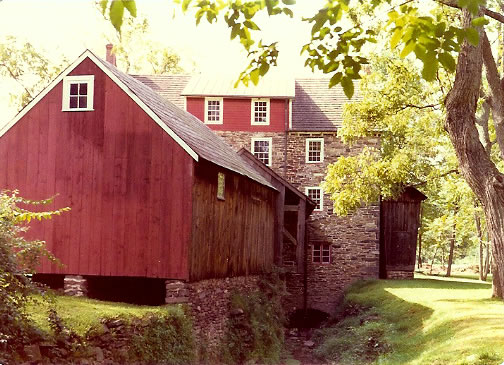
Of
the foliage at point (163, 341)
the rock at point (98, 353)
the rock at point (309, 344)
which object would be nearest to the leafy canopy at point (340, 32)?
the rock at point (98, 353)

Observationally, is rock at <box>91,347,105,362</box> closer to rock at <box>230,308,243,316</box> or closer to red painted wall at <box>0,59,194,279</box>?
red painted wall at <box>0,59,194,279</box>

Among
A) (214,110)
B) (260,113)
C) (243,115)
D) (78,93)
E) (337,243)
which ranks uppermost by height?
(214,110)

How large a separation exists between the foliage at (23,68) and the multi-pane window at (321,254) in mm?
17090

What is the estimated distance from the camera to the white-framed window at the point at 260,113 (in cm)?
3169

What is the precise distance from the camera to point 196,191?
50.0 feet

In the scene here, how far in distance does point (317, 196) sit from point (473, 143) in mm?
20514

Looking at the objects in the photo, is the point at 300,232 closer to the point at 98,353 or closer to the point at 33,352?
the point at 98,353

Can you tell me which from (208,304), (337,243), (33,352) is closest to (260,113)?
(337,243)

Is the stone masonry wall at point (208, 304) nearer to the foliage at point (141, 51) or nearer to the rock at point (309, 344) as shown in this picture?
the rock at point (309, 344)

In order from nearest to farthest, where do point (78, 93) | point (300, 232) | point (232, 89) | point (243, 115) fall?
point (78, 93), point (300, 232), point (243, 115), point (232, 89)

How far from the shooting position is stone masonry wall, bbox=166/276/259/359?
14664 millimetres

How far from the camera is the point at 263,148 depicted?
31.6 meters

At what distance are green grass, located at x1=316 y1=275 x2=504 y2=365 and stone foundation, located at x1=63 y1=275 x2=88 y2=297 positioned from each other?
7.19 metres

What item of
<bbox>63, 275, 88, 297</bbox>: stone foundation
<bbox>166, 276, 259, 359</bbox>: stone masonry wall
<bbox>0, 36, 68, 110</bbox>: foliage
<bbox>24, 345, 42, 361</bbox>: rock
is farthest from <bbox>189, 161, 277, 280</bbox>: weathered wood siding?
<bbox>0, 36, 68, 110</bbox>: foliage
